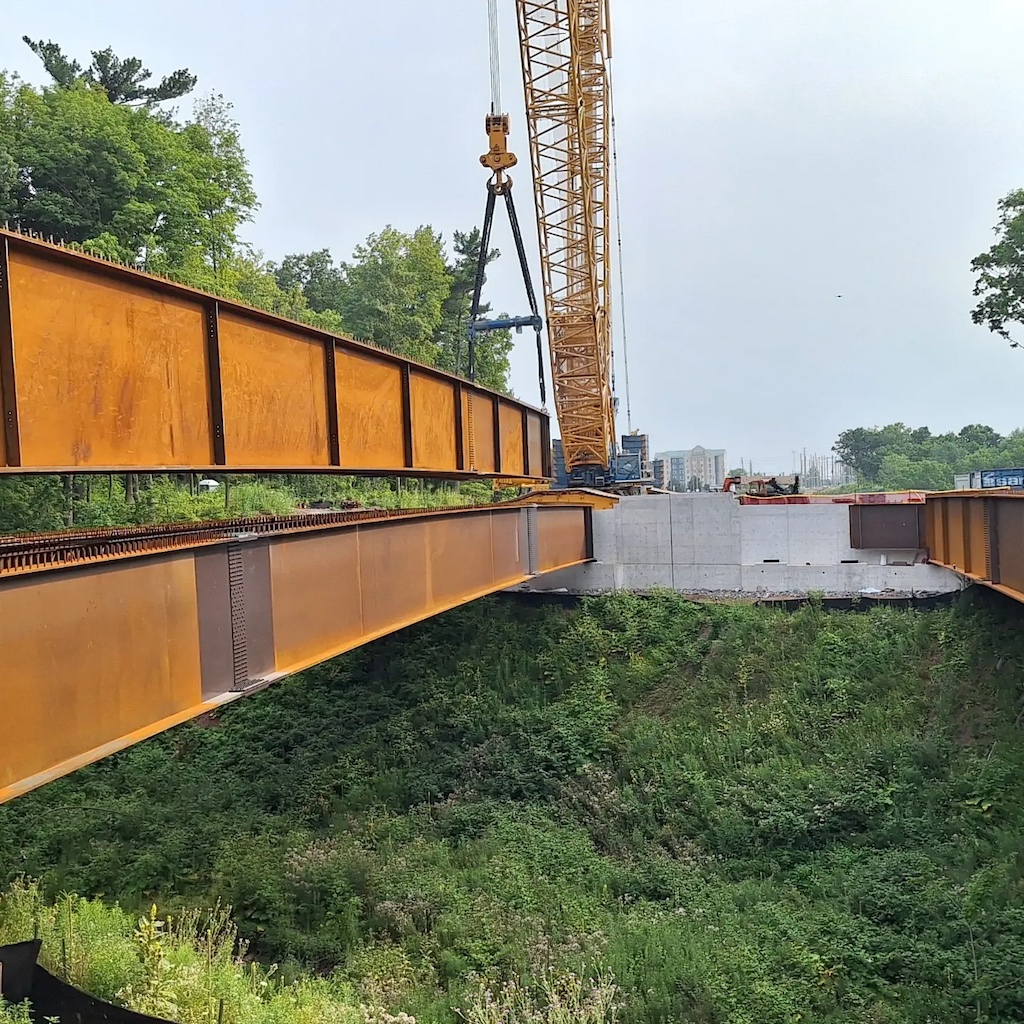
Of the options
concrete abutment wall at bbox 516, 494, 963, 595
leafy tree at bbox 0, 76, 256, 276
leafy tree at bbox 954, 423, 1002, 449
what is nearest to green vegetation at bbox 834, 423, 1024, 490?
leafy tree at bbox 954, 423, 1002, 449

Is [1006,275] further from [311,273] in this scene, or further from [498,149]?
[311,273]

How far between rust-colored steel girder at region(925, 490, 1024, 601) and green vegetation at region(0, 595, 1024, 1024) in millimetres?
1077

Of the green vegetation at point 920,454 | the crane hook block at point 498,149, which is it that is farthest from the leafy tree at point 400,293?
the green vegetation at point 920,454

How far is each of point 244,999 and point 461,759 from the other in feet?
19.4

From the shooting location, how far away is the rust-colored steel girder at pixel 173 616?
A: 4.45m

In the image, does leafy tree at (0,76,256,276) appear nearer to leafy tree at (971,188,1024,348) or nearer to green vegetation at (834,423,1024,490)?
leafy tree at (971,188,1024,348)

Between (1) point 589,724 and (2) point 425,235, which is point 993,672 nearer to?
(1) point 589,724

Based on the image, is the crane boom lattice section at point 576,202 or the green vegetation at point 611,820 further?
the crane boom lattice section at point 576,202

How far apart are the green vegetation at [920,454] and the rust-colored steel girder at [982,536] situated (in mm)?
50266

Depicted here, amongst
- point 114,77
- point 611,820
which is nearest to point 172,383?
point 611,820

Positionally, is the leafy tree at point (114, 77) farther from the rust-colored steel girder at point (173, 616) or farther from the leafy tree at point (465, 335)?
the rust-colored steel girder at point (173, 616)

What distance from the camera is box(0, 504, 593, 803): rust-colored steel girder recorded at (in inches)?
175

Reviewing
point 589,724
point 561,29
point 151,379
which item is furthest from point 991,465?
point 151,379

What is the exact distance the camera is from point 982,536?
32.2 ft
